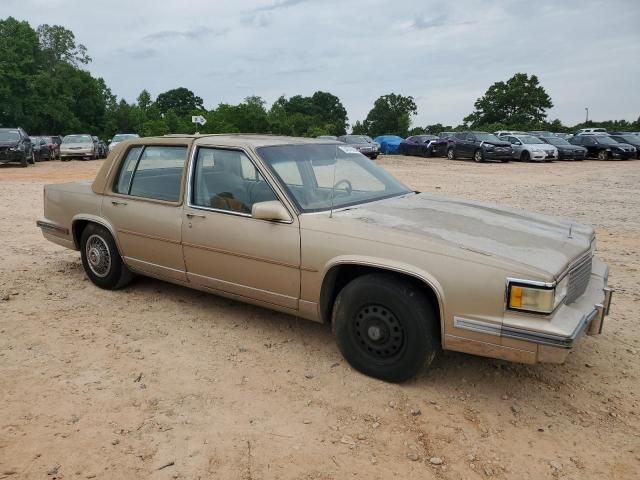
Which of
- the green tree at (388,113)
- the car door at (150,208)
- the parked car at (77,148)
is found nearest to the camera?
the car door at (150,208)

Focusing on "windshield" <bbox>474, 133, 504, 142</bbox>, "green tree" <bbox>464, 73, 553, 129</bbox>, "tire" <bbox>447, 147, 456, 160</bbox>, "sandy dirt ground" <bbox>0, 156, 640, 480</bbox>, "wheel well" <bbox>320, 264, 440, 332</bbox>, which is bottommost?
"sandy dirt ground" <bbox>0, 156, 640, 480</bbox>

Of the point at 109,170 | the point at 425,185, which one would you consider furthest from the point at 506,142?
the point at 109,170

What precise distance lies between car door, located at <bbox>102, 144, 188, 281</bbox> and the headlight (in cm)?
264

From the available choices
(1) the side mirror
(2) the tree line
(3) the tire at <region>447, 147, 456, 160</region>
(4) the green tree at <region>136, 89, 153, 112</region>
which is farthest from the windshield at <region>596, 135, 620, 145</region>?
(4) the green tree at <region>136, 89, 153, 112</region>

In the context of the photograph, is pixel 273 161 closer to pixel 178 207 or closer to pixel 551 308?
pixel 178 207

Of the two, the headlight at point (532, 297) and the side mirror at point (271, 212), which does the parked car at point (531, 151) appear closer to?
the side mirror at point (271, 212)

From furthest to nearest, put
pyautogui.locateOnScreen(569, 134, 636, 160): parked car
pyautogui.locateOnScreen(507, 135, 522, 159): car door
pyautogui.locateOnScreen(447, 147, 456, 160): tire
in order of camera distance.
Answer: pyautogui.locateOnScreen(447, 147, 456, 160): tire, pyautogui.locateOnScreen(569, 134, 636, 160): parked car, pyautogui.locateOnScreen(507, 135, 522, 159): car door

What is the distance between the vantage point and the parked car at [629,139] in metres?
29.7

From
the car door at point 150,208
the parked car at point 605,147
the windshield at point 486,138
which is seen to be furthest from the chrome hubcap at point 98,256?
the parked car at point 605,147

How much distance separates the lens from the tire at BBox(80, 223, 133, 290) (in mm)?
5137

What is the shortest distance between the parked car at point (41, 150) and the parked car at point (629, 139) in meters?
31.0

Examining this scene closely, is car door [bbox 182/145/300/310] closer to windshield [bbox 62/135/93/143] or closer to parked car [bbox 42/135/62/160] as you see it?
→ windshield [bbox 62/135/93/143]

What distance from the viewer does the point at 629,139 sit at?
31.0 metres

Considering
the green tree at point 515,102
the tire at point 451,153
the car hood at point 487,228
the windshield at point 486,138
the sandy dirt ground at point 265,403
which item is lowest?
the sandy dirt ground at point 265,403
